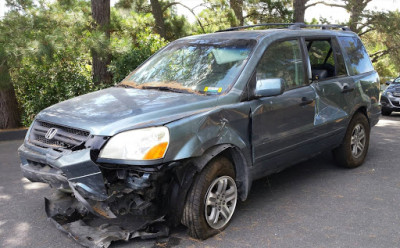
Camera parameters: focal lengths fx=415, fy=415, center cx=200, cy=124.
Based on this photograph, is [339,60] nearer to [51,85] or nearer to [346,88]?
[346,88]

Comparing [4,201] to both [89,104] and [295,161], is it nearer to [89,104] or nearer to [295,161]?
[89,104]

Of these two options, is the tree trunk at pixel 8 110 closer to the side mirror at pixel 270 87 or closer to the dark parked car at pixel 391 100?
the side mirror at pixel 270 87

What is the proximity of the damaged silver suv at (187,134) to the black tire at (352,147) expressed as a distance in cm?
36

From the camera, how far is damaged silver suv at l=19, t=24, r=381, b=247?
3291 mm

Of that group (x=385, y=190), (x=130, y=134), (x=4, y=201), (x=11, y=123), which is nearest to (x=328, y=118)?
(x=385, y=190)

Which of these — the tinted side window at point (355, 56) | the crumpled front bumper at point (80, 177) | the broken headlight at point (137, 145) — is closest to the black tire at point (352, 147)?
the tinted side window at point (355, 56)

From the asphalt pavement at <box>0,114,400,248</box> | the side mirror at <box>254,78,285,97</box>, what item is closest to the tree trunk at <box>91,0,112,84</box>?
the asphalt pavement at <box>0,114,400,248</box>

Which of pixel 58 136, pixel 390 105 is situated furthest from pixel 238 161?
pixel 390 105

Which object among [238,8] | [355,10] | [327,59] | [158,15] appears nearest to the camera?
[327,59]

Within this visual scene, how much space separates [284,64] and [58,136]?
2.53m

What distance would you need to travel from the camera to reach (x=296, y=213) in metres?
4.36

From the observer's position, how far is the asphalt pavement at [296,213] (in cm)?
371

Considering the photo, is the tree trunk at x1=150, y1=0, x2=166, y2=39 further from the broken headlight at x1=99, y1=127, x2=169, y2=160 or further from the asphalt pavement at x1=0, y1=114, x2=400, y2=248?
the broken headlight at x1=99, y1=127, x2=169, y2=160

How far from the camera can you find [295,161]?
15.8 ft
